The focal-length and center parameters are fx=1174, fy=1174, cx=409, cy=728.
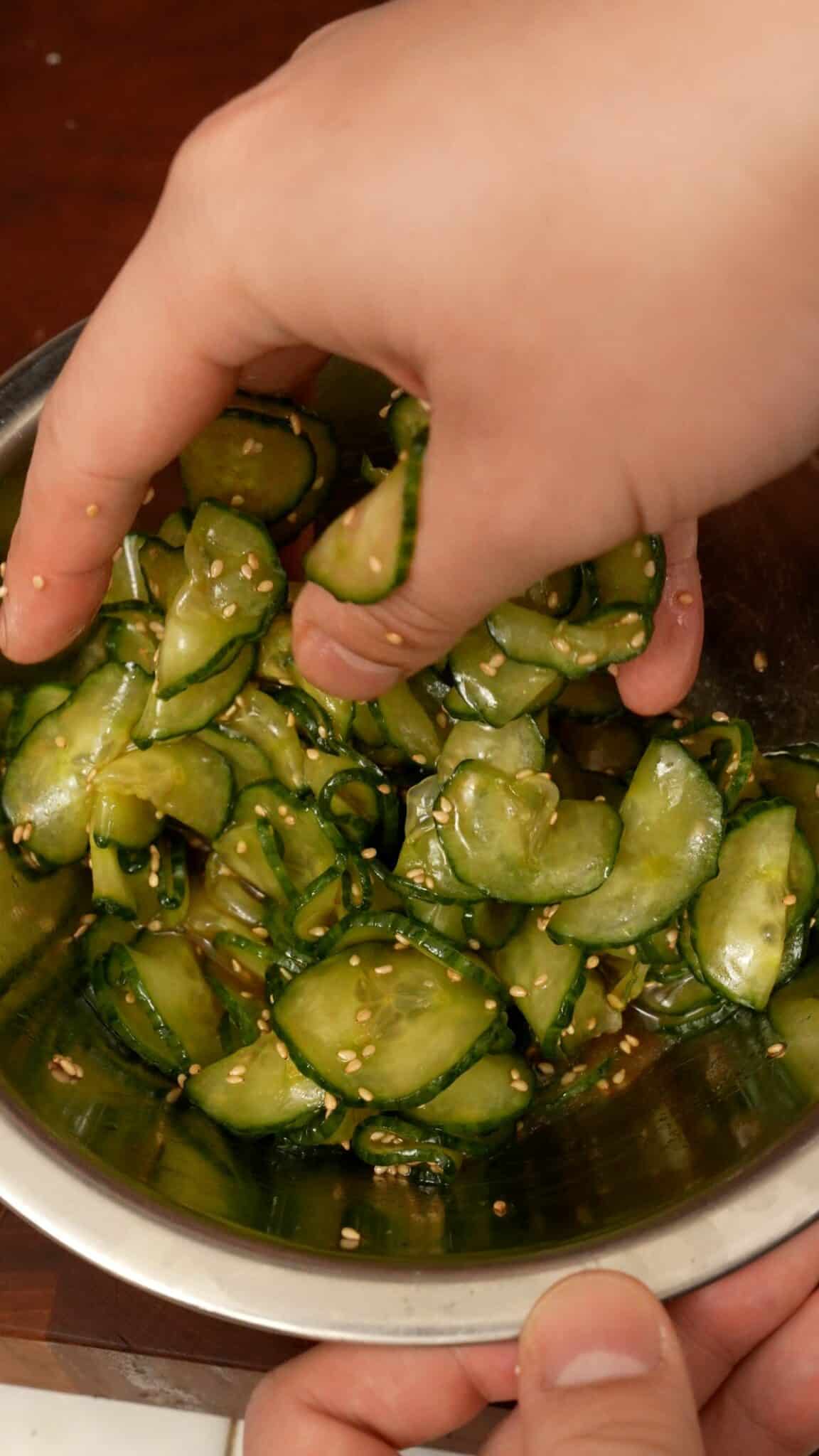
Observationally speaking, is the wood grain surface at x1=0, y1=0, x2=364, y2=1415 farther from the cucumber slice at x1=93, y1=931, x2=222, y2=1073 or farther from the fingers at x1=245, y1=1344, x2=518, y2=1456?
the cucumber slice at x1=93, y1=931, x2=222, y2=1073

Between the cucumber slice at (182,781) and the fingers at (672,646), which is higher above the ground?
the cucumber slice at (182,781)

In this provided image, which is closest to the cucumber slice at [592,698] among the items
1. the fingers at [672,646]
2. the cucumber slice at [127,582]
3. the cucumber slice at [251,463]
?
the fingers at [672,646]

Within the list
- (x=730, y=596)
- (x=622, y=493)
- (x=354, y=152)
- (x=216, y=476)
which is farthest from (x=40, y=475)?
(x=730, y=596)

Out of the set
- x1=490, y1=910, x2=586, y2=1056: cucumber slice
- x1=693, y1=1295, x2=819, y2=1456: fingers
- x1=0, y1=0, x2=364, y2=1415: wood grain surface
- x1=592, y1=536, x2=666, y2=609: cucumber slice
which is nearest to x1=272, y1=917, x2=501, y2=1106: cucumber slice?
x1=490, y1=910, x2=586, y2=1056: cucumber slice

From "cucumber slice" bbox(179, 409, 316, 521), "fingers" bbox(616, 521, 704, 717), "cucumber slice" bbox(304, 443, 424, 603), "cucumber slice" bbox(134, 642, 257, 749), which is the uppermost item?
"cucumber slice" bbox(304, 443, 424, 603)

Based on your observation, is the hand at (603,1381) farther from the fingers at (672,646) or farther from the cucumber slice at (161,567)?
the cucumber slice at (161,567)

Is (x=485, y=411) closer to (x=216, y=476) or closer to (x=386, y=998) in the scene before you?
(x=216, y=476)
